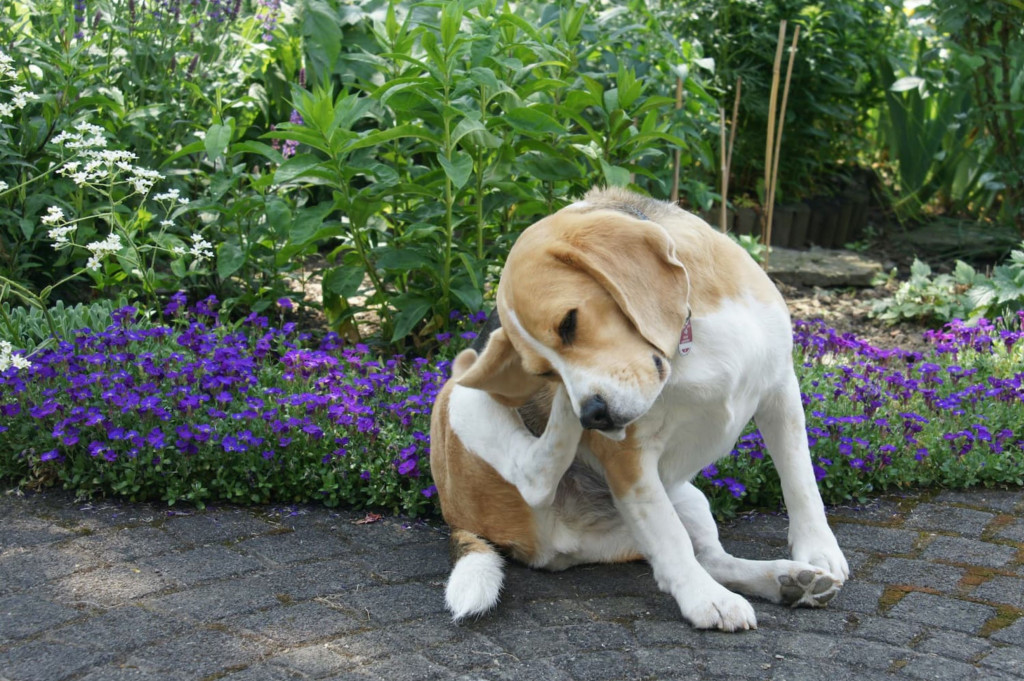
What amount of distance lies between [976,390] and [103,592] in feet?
13.0

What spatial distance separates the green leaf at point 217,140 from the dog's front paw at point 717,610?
11.0ft

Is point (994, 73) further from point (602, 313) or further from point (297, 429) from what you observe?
point (602, 313)

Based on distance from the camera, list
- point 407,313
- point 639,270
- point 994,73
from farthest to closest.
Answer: point 994,73
point 407,313
point 639,270

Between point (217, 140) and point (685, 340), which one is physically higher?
point (217, 140)

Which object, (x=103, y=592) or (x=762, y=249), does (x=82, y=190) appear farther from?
A: (x=762, y=249)

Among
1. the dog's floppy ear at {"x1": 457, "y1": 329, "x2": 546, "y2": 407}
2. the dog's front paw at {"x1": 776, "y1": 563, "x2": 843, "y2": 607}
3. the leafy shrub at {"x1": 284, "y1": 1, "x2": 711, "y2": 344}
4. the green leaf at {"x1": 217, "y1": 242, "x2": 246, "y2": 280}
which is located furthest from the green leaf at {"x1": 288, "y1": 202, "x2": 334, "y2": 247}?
the dog's front paw at {"x1": 776, "y1": 563, "x2": 843, "y2": 607}

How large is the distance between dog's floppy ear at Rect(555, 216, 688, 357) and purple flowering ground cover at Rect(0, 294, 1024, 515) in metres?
1.49

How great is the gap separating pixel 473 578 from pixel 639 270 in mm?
1142

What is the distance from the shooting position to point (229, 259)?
5855mm

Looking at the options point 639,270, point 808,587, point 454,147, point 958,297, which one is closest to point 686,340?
point 639,270

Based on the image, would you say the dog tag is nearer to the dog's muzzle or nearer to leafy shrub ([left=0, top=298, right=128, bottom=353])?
the dog's muzzle

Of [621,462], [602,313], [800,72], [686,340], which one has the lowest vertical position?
[621,462]

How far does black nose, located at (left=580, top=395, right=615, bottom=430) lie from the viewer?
296 cm

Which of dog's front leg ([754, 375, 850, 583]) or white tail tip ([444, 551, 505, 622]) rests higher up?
dog's front leg ([754, 375, 850, 583])
